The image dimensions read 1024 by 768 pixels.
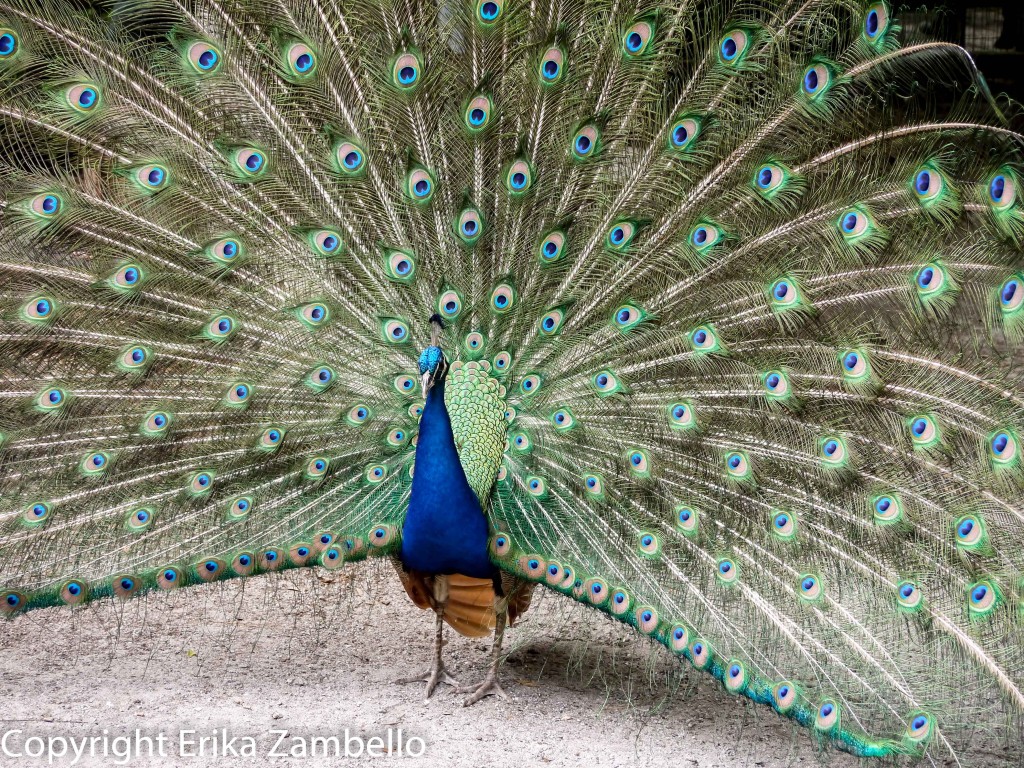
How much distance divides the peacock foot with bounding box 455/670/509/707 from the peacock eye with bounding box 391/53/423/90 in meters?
2.33

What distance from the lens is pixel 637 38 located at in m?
3.93

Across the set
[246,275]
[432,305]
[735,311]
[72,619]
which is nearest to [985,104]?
[735,311]

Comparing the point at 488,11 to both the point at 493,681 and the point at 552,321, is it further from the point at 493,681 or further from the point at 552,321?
the point at 493,681

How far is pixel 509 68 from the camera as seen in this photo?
3.98 metres

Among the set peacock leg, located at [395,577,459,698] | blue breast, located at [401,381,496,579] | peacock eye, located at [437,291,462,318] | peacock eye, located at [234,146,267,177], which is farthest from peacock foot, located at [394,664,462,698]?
peacock eye, located at [234,146,267,177]

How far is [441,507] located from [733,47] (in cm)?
196

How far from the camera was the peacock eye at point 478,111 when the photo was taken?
13.0ft

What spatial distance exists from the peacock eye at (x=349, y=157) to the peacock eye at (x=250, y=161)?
0.28 meters

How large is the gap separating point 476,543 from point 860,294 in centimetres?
164

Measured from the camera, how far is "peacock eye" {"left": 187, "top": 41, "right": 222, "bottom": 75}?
156 inches

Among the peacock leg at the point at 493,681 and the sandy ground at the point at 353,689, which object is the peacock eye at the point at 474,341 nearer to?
the peacock leg at the point at 493,681

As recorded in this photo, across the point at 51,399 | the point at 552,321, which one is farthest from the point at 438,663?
the point at 51,399

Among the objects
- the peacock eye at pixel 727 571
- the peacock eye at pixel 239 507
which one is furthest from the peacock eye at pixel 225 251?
the peacock eye at pixel 727 571

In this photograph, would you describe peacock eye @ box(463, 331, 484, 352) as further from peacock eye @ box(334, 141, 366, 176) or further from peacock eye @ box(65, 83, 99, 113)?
peacock eye @ box(65, 83, 99, 113)
